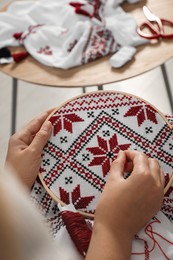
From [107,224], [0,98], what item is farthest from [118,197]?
[0,98]

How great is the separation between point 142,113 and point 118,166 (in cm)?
15

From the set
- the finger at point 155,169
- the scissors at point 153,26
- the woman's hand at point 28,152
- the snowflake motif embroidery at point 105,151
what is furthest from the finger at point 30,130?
the scissors at point 153,26

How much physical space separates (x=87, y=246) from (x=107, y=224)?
0.19ft

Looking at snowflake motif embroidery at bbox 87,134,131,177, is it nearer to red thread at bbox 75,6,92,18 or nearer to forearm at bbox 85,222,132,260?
forearm at bbox 85,222,132,260

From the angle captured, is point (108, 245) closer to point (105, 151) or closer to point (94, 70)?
point (105, 151)

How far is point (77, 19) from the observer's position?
1.10 metres

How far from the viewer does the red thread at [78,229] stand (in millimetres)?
651

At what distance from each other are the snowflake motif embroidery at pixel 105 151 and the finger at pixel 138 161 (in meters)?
0.04

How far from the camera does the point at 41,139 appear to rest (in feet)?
2.52

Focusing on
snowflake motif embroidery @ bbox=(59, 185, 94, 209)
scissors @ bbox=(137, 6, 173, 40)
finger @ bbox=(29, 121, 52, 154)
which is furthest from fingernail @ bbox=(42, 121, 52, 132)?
scissors @ bbox=(137, 6, 173, 40)

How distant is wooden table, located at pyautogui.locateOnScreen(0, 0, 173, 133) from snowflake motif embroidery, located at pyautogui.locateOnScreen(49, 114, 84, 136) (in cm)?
16

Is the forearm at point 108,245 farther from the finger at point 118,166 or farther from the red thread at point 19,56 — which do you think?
the red thread at point 19,56

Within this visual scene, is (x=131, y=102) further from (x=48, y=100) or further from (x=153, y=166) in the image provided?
(x=48, y=100)

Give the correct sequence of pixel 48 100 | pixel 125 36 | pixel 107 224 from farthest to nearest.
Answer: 1. pixel 48 100
2. pixel 125 36
3. pixel 107 224
